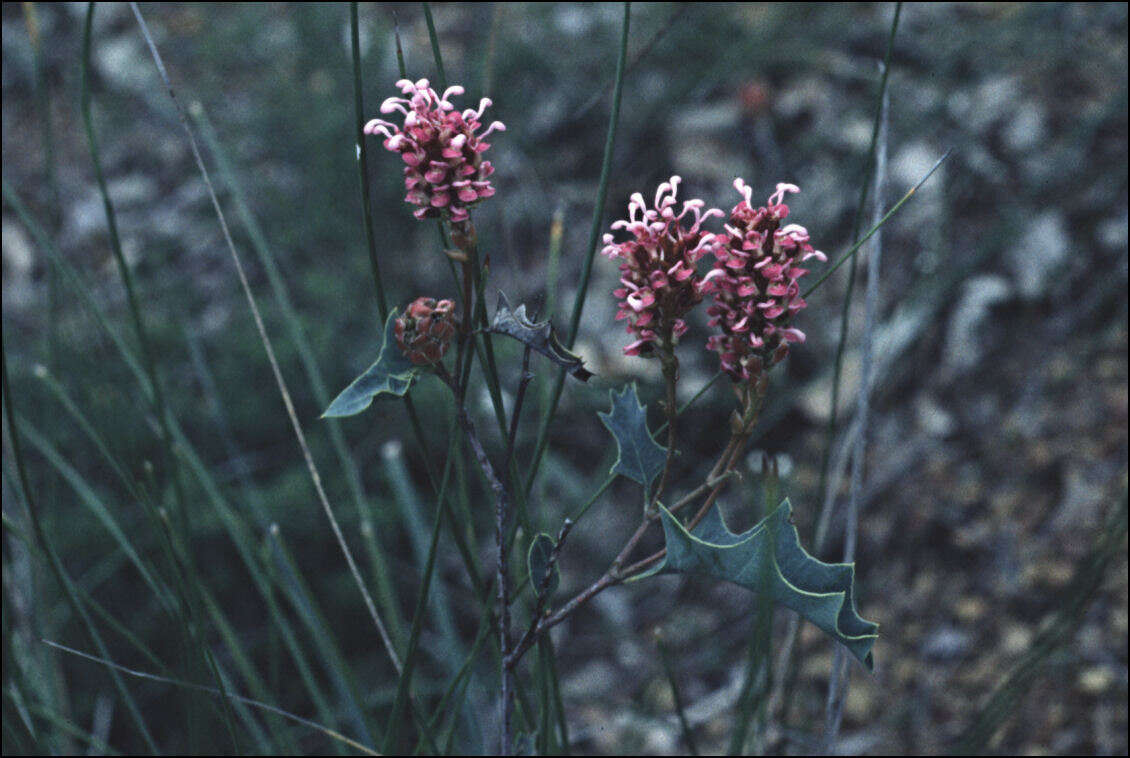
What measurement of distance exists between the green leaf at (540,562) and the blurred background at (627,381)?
1.09ft

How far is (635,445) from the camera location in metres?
0.58

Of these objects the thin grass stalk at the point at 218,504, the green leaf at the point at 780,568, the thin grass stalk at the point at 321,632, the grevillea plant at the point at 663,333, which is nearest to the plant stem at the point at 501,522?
the grevillea plant at the point at 663,333

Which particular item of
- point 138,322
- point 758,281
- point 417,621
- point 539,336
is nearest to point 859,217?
point 758,281

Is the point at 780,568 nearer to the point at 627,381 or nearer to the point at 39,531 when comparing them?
Result: the point at 39,531

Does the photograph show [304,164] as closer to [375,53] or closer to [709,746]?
[375,53]

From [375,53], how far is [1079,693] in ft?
5.57

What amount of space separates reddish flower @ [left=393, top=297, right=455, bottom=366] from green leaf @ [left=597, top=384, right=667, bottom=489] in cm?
13

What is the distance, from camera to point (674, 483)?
5.08 ft

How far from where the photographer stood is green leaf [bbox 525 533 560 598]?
0.54 meters

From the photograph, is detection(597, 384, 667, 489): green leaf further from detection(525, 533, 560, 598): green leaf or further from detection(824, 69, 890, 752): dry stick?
detection(824, 69, 890, 752): dry stick

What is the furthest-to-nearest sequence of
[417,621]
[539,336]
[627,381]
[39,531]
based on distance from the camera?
[627,381] → [39,531] → [417,621] → [539,336]

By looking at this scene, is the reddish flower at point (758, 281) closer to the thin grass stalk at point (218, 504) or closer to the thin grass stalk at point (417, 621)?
the thin grass stalk at point (417, 621)

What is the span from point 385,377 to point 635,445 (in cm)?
17

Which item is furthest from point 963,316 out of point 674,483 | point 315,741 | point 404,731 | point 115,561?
point 115,561
